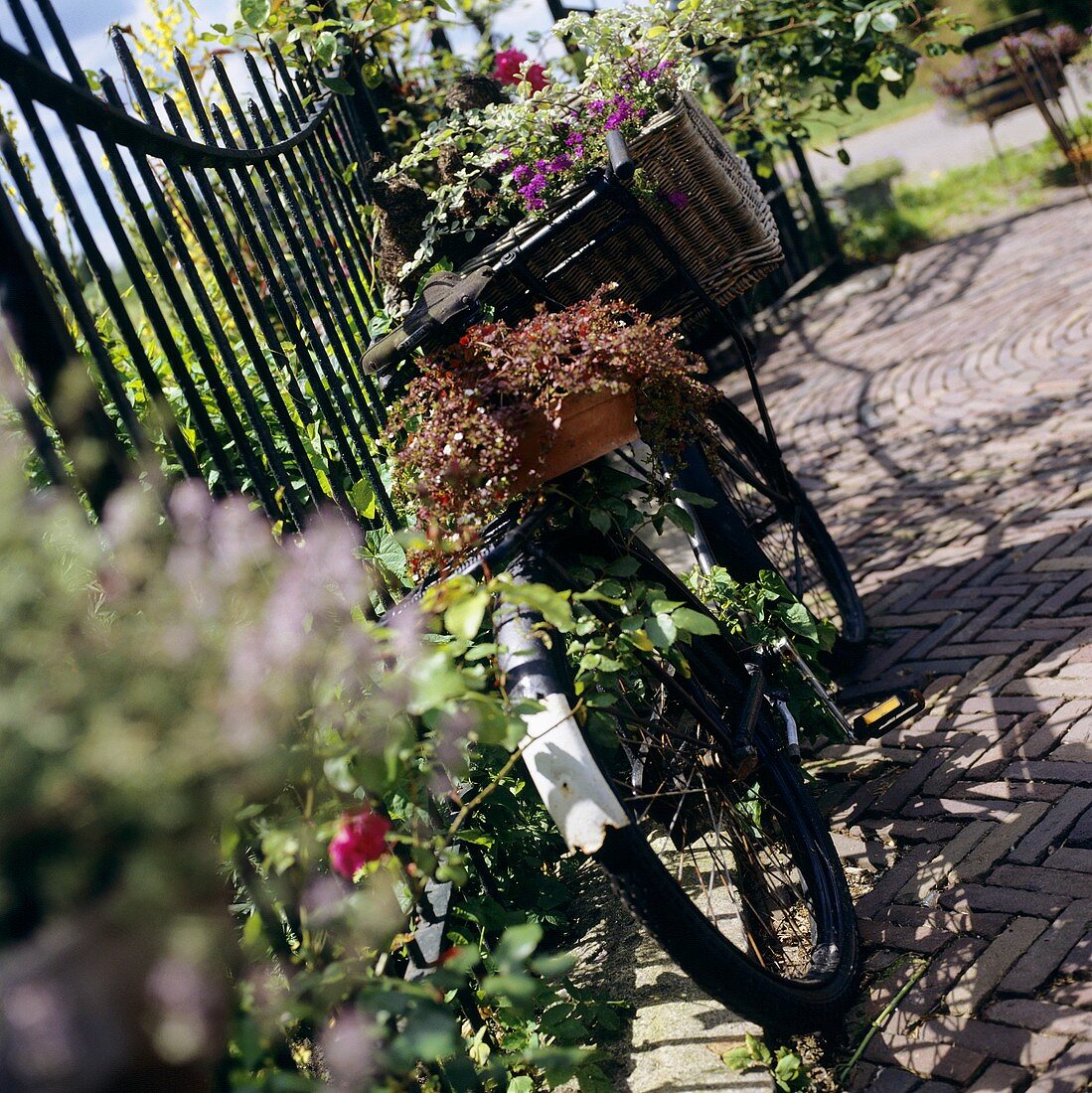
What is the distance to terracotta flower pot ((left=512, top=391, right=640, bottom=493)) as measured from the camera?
2.11m

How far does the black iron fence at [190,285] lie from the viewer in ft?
5.27

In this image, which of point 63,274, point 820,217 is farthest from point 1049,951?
point 820,217

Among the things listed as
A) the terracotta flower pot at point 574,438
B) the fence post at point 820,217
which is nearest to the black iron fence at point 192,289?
the terracotta flower pot at point 574,438

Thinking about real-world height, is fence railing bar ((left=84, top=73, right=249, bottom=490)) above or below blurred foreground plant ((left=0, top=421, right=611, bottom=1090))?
above

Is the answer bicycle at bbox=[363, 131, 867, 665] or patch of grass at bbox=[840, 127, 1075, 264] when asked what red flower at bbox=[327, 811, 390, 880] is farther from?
patch of grass at bbox=[840, 127, 1075, 264]

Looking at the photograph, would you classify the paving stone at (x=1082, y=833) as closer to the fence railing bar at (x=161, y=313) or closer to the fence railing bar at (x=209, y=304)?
the fence railing bar at (x=209, y=304)

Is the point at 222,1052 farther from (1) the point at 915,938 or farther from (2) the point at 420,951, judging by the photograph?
(1) the point at 915,938

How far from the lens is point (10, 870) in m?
0.97

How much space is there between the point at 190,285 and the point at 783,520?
2.06 metres

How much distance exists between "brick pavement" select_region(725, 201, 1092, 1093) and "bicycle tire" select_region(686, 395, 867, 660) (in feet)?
0.54

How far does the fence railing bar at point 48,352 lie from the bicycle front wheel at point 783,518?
6.50ft

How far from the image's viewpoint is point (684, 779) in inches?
95.6

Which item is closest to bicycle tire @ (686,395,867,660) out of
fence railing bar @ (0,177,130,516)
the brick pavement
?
the brick pavement

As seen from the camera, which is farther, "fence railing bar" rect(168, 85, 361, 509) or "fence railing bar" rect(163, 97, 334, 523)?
"fence railing bar" rect(168, 85, 361, 509)
